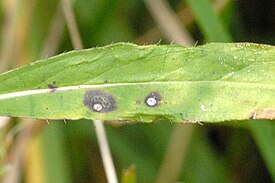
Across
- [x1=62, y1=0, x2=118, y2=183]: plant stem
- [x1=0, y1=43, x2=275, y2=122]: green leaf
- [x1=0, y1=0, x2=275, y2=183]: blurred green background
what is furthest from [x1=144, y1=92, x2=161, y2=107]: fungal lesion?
[x1=0, y1=0, x2=275, y2=183]: blurred green background

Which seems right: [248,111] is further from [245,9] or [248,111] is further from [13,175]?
[245,9]

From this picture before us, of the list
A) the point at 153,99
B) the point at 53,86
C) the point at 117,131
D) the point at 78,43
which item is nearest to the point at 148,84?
the point at 153,99

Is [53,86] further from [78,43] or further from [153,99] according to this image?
[78,43]

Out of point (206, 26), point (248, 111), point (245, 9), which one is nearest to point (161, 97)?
point (248, 111)

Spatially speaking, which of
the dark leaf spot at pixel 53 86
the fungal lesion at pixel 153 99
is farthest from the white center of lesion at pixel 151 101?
the dark leaf spot at pixel 53 86

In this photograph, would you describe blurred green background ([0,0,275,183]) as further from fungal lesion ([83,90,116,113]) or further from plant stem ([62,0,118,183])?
fungal lesion ([83,90,116,113])

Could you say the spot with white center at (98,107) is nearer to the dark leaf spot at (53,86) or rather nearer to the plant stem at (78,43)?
the dark leaf spot at (53,86)
